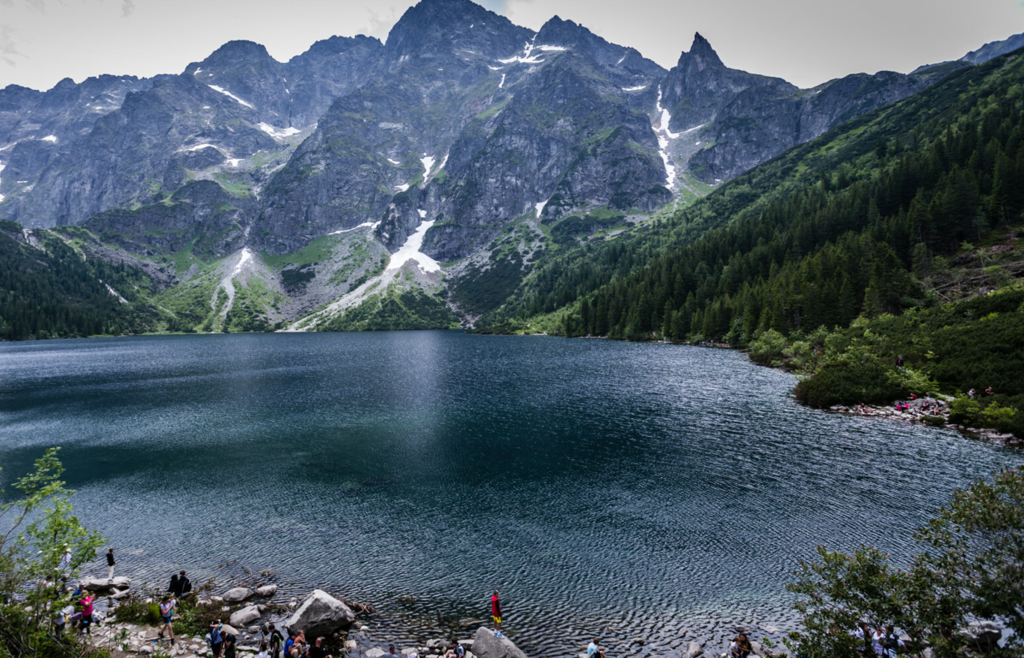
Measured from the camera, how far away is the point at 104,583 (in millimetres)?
27734

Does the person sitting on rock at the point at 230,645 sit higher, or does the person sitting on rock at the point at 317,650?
the person sitting on rock at the point at 317,650

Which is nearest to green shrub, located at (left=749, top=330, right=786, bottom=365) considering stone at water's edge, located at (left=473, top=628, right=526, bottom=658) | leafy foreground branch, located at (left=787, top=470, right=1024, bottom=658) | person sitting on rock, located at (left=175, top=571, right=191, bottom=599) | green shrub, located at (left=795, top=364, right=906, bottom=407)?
green shrub, located at (left=795, top=364, right=906, bottom=407)

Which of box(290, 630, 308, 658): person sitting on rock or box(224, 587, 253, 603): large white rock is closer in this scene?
box(290, 630, 308, 658): person sitting on rock

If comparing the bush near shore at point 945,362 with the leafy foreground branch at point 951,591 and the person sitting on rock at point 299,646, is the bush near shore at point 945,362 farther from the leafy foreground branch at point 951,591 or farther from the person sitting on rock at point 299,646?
the person sitting on rock at point 299,646

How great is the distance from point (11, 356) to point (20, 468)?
18070 cm

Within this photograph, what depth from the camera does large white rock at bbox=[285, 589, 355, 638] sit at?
22547 millimetres

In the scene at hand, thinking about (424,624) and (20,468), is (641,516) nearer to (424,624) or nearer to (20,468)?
(424,624)

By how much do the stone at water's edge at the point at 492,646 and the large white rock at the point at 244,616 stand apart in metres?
12.9

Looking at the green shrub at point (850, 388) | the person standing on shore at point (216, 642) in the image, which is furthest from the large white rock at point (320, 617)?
the green shrub at point (850, 388)

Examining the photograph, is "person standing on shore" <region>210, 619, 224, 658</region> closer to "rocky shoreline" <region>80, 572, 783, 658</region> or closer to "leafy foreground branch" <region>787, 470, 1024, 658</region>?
"rocky shoreline" <region>80, 572, 783, 658</region>

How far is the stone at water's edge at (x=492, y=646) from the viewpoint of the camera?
2031 cm

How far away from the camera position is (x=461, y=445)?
5494cm

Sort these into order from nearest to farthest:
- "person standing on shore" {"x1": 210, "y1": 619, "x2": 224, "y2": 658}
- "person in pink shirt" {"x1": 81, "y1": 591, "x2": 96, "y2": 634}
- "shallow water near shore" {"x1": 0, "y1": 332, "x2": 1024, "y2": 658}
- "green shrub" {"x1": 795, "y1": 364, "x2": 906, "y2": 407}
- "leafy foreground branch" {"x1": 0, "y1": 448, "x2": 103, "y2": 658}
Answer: "leafy foreground branch" {"x1": 0, "y1": 448, "x2": 103, "y2": 658} < "person standing on shore" {"x1": 210, "y1": 619, "x2": 224, "y2": 658} < "person in pink shirt" {"x1": 81, "y1": 591, "x2": 96, "y2": 634} < "shallow water near shore" {"x1": 0, "y1": 332, "x2": 1024, "y2": 658} < "green shrub" {"x1": 795, "y1": 364, "x2": 906, "y2": 407}

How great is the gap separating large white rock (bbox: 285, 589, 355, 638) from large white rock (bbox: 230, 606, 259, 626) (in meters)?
2.74
